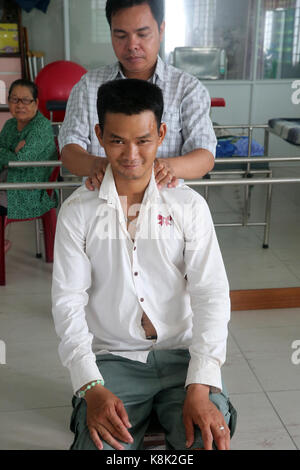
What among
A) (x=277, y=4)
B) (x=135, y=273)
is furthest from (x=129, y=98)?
(x=277, y=4)

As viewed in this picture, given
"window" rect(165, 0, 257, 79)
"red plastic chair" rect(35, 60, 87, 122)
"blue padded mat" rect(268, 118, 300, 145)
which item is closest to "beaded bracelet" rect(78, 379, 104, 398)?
"blue padded mat" rect(268, 118, 300, 145)

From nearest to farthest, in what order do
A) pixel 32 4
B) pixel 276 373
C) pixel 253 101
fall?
1. pixel 276 373
2. pixel 32 4
3. pixel 253 101

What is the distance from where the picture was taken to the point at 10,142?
2.94 metres

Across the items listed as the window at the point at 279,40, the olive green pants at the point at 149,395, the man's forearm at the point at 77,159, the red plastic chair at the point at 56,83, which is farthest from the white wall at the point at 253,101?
the olive green pants at the point at 149,395

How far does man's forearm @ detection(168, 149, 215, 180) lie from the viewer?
1487mm

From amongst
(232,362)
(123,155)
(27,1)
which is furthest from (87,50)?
(123,155)

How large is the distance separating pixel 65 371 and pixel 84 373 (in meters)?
0.87

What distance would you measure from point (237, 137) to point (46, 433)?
9.22ft

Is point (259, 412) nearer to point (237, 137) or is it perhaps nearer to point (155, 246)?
point (155, 246)

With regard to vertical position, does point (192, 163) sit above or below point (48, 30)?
below

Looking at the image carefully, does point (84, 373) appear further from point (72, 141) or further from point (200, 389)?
point (72, 141)

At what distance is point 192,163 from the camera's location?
156 cm

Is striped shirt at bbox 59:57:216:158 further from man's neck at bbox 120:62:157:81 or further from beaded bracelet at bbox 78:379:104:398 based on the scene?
beaded bracelet at bbox 78:379:104:398

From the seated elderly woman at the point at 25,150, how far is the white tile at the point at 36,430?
1.26 m
